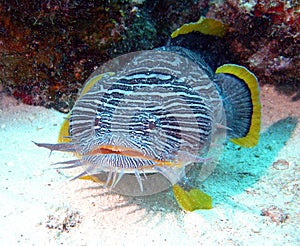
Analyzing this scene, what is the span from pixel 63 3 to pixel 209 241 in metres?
3.46

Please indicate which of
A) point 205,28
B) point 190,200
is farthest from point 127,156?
point 205,28

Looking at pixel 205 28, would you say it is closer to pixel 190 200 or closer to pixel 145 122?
pixel 145 122

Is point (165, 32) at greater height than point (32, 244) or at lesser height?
greater

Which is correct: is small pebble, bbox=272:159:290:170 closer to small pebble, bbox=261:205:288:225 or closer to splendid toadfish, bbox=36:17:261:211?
splendid toadfish, bbox=36:17:261:211

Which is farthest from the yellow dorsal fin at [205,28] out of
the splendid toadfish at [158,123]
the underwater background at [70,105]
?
the splendid toadfish at [158,123]

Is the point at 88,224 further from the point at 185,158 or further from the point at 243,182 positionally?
the point at 243,182

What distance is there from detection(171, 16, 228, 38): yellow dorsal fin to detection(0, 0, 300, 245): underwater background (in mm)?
190

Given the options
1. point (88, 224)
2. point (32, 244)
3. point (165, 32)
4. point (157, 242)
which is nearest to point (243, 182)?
point (157, 242)

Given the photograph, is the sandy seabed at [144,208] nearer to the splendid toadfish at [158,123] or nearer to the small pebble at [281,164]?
the small pebble at [281,164]

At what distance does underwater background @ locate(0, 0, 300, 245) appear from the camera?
301cm

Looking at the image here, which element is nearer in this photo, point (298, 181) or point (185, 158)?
point (185, 158)

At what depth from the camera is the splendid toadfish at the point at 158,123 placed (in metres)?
2.67

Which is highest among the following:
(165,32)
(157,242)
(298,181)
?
(165,32)

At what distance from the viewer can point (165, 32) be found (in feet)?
19.7
